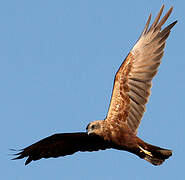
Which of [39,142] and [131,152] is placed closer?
[131,152]

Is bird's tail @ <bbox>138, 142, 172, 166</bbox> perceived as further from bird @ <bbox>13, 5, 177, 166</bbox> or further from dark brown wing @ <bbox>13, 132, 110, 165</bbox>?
dark brown wing @ <bbox>13, 132, 110, 165</bbox>

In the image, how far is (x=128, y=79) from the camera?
12.8 m

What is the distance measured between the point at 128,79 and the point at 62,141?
2.41 metres

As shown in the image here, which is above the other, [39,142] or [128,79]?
[128,79]

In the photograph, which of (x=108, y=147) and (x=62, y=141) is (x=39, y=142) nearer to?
(x=62, y=141)

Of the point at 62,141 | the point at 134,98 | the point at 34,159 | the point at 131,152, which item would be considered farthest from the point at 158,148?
the point at 34,159

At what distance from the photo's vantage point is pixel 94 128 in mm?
11297

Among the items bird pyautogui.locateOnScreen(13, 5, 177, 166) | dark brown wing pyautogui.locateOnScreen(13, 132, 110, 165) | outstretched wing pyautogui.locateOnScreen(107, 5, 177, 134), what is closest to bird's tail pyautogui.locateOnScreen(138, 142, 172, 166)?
bird pyautogui.locateOnScreen(13, 5, 177, 166)

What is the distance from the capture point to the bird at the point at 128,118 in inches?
453

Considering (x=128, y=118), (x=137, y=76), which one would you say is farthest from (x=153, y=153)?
(x=137, y=76)

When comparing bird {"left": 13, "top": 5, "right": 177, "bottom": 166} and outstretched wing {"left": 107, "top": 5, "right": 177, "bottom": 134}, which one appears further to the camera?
outstretched wing {"left": 107, "top": 5, "right": 177, "bottom": 134}

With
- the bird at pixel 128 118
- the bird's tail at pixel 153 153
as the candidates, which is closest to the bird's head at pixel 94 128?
the bird at pixel 128 118

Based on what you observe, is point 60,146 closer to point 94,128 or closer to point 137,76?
point 94,128

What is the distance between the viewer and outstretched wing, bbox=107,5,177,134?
40.6ft
